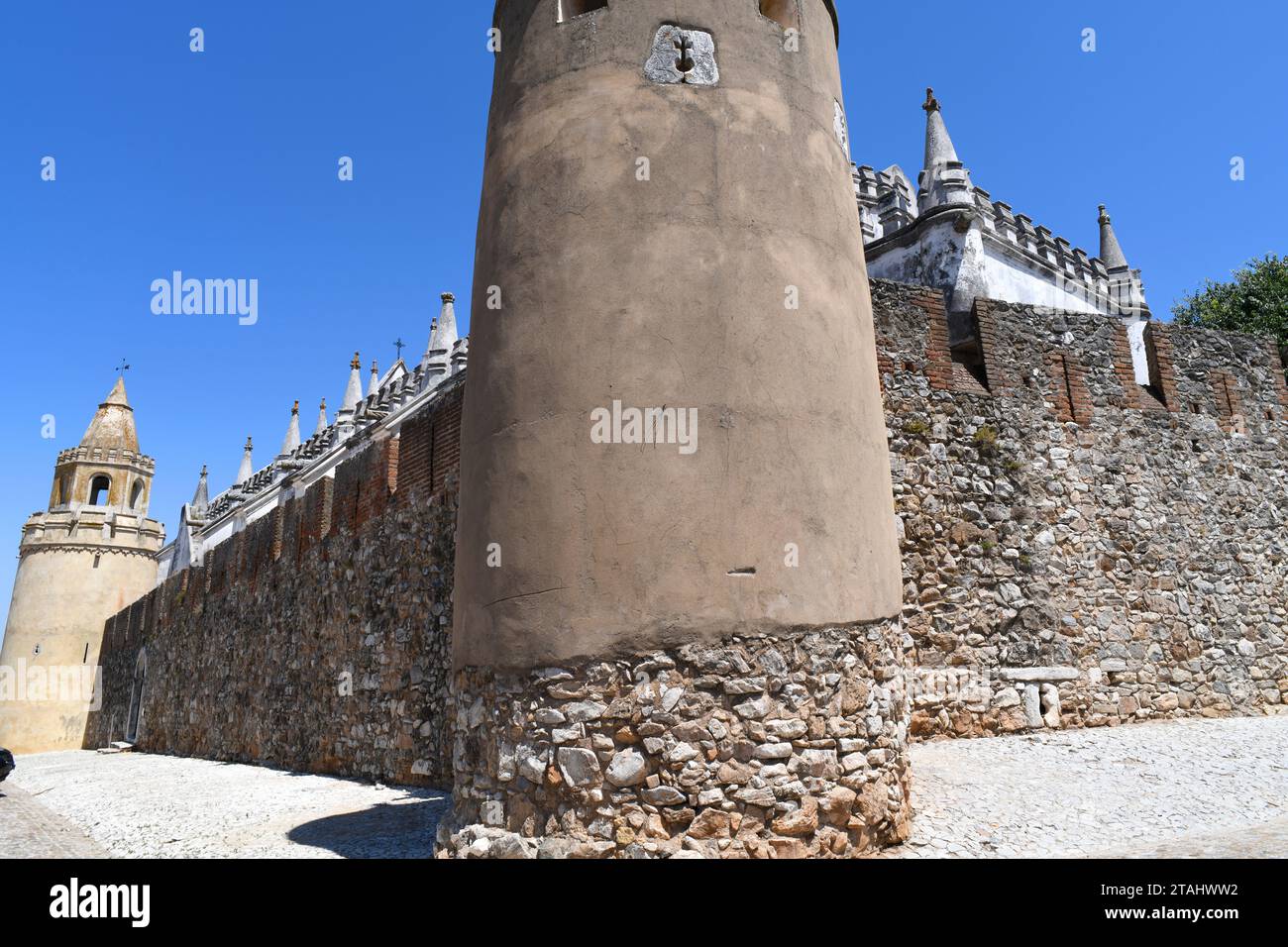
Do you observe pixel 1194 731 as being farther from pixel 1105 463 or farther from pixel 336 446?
pixel 336 446

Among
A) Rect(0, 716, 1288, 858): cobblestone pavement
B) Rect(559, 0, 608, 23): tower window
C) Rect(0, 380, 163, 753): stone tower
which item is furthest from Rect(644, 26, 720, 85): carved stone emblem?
Rect(0, 380, 163, 753): stone tower

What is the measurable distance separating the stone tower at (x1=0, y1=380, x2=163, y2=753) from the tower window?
32.4 metres

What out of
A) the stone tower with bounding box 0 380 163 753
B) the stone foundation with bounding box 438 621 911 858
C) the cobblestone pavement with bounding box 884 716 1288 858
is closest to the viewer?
the stone foundation with bounding box 438 621 911 858

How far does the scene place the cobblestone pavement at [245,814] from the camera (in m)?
6.30

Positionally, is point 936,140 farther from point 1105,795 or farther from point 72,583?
point 72,583

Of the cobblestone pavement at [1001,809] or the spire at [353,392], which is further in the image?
the spire at [353,392]

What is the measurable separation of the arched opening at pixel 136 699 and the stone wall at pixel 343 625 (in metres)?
5.25

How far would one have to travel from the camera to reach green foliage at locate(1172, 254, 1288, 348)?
23.0m

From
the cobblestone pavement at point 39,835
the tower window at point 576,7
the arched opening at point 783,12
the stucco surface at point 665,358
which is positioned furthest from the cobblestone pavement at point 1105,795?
the cobblestone pavement at point 39,835

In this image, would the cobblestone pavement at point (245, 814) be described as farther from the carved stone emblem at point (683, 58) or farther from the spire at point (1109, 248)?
the spire at point (1109, 248)

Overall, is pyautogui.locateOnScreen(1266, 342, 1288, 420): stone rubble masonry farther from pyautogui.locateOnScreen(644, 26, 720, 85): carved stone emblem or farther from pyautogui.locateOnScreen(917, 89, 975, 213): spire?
pyautogui.locateOnScreen(644, 26, 720, 85): carved stone emblem

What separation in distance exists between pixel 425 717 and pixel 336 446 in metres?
21.1

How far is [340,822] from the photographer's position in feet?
23.7
